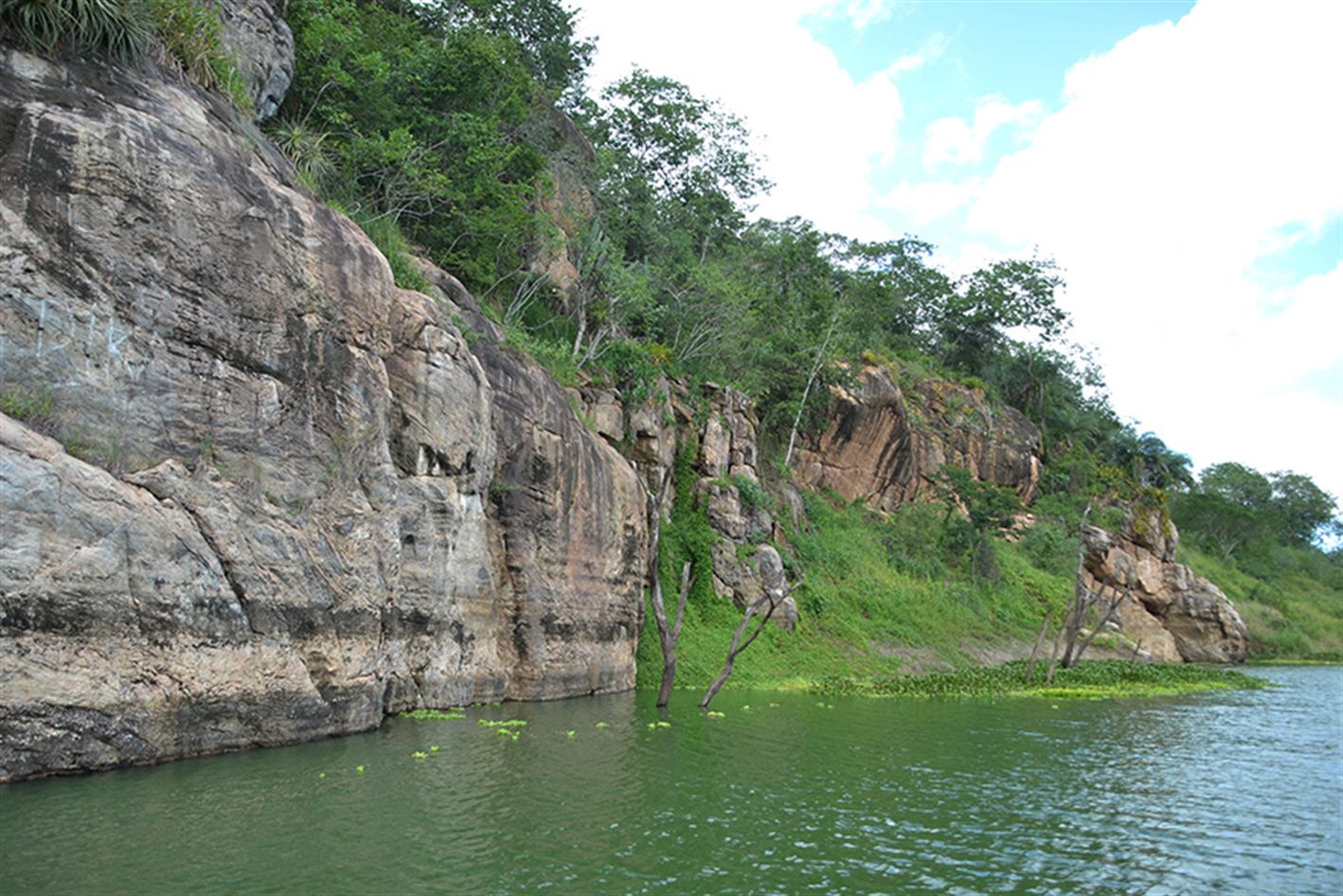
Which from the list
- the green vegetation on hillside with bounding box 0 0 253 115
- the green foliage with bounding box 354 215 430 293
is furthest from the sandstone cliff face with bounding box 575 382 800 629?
the green vegetation on hillside with bounding box 0 0 253 115

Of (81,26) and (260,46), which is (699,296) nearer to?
(260,46)

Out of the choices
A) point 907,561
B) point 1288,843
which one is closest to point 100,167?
point 1288,843

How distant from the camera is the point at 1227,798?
1407cm

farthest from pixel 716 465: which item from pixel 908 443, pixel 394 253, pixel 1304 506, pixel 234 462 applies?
pixel 1304 506

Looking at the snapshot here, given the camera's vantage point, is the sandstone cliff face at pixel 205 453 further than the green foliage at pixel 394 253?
No

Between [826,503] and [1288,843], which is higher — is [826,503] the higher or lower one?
the higher one

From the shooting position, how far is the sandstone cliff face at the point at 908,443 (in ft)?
157

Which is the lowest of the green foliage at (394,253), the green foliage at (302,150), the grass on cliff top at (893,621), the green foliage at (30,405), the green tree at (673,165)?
the grass on cliff top at (893,621)

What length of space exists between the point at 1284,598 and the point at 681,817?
2567 inches

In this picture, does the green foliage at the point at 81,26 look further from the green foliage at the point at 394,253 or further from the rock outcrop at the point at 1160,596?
the rock outcrop at the point at 1160,596

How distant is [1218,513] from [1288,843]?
6523cm

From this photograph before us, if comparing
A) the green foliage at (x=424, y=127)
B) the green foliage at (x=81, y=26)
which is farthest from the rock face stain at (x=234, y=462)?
the green foliage at (x=424, y=127)

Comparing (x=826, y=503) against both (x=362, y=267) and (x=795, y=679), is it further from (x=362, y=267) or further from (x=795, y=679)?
(x=362, y=267)

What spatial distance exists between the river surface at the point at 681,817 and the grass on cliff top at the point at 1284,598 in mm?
44001
